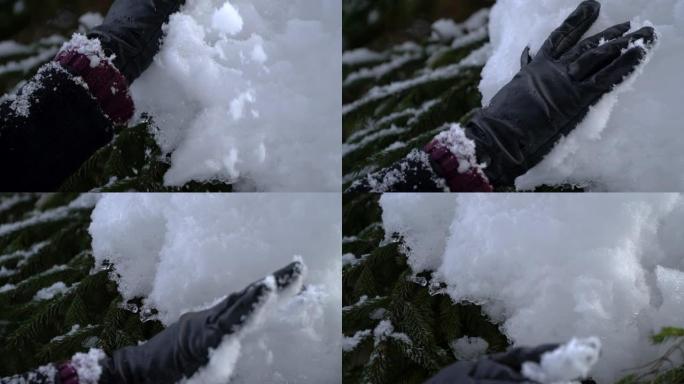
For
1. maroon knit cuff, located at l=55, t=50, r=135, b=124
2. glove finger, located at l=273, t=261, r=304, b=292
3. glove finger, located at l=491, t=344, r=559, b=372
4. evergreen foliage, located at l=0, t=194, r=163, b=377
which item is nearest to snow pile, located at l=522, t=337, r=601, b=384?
glove finger, located at l=491, t=344, r=559, b=372

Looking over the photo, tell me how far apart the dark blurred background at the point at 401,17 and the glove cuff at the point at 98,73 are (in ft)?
1.48

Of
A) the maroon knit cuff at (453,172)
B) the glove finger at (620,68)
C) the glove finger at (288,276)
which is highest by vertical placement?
the glove finger at (620,68)

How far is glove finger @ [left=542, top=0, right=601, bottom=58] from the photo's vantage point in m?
1.10

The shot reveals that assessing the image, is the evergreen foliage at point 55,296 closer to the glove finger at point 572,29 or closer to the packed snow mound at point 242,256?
the packed snow mound at point 242,256

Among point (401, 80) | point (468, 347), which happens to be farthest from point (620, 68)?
point (468, 347)

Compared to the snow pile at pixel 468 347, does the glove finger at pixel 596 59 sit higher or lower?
higher

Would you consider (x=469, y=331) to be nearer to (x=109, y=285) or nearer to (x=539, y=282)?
(x=539, y=282)

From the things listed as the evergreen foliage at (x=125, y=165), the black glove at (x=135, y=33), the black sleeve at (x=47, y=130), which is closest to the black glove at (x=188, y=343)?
the evergreen foliage at (x=125, y=165)

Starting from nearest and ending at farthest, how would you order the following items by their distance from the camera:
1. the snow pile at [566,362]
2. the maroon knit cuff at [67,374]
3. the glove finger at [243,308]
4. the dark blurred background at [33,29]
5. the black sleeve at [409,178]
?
1. the snow pile at [566,362]
2. the glove finger at [243,308]
3. the maroon knit cuff at [67,374]
4. the black sleeve at [409,178]
5. the dark blurred background at [33,29]

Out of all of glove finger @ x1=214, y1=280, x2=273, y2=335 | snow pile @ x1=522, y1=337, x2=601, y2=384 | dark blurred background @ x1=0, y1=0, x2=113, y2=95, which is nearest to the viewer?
snow pile @ x1=522, y1=337, x2=601, y2=384

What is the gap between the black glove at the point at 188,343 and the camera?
0.89m

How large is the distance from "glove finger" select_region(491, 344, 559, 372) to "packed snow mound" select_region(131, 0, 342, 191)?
1.53 ft

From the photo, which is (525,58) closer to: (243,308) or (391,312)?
(391,312)

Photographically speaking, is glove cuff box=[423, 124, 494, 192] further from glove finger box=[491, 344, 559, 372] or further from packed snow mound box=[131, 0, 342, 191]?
glove finger box=[491, 344, 559, 372]
